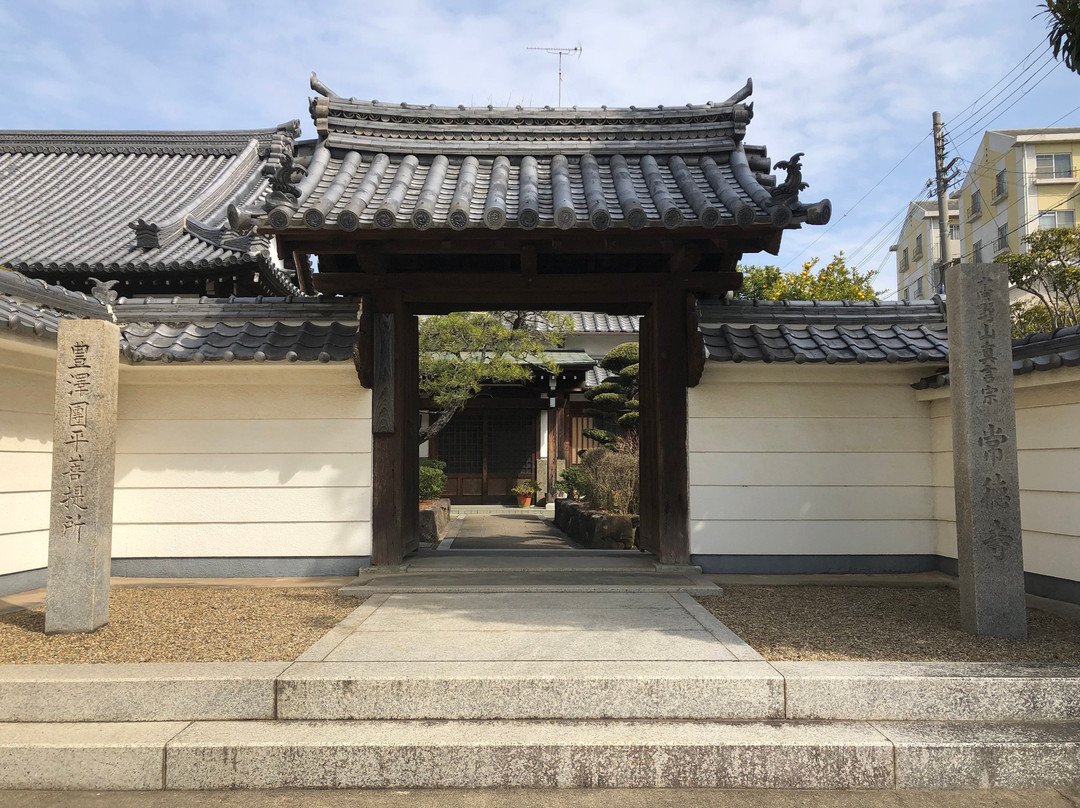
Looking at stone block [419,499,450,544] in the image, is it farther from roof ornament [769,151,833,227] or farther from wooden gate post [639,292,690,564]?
roof ornament [769,151,833,227]

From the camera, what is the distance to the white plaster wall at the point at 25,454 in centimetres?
567

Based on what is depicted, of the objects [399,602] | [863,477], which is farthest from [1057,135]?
[399,602]

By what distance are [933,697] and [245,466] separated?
572cm

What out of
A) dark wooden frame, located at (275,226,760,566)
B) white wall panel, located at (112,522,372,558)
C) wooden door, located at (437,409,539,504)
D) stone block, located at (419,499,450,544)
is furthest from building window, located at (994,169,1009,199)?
white wall panel, located at (112,522,372,558)

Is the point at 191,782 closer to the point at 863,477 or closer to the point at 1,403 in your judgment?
the point at 1,403

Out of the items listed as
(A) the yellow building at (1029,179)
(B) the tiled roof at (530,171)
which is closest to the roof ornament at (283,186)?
(B) the tiled roof at (530,171)

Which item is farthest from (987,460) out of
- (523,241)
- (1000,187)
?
(1000,187)

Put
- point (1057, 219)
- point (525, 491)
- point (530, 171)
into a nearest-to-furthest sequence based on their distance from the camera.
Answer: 1. point (530, 171)
2. point (525, 491)
3. point (1057, 219)

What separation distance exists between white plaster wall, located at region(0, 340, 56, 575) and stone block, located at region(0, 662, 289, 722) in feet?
9.03

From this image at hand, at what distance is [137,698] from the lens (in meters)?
3.56

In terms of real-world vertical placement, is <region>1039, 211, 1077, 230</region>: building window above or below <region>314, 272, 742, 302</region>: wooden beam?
above

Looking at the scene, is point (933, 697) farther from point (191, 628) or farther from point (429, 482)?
point (429, 482)

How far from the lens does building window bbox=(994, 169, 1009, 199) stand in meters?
29.2

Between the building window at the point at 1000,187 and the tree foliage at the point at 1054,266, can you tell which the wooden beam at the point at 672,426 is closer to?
the tree foliage at the point at 1054,266
